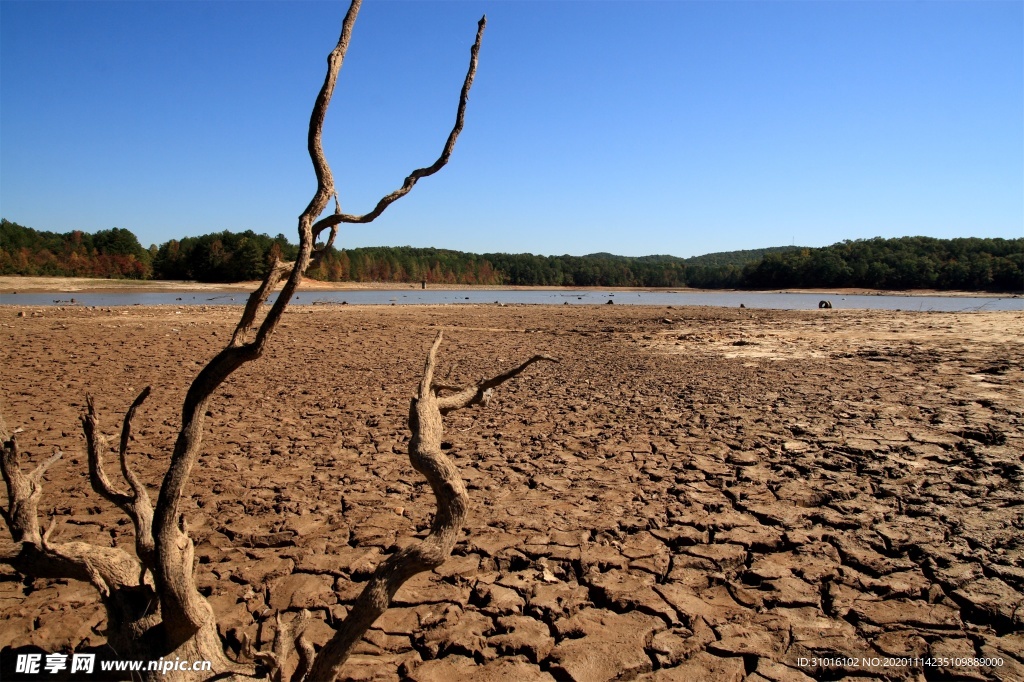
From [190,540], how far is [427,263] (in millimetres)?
78066

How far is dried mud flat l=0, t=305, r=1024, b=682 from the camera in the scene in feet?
9.07

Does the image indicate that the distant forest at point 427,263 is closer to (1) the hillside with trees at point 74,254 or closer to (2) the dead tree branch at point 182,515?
(1) the hillside with trees at point 74,254

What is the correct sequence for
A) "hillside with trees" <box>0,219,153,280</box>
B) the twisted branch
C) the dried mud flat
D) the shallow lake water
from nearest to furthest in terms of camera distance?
the twisted branch < the dried mud flat < the shallow lake water < "hillside with trees" <box>0,219,153,280</box>

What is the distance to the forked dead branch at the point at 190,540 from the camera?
1.68m

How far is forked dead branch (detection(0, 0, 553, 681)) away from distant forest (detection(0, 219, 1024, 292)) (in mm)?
38740

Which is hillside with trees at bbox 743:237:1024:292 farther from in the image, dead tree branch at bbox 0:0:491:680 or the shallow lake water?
dead tree branch at bbox 0:0:491:680

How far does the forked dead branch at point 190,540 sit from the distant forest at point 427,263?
38.7 meters

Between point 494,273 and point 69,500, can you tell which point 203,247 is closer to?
point 494,273

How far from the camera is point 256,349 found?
172cm

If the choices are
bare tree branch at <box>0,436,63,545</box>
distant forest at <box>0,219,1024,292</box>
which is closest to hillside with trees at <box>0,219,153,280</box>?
distant forest at <box>0,219,1024,292</box>

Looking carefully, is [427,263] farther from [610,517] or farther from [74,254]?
[610,517]

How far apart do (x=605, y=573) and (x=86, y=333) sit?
42.0 ft

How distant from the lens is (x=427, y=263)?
7875 centimetres

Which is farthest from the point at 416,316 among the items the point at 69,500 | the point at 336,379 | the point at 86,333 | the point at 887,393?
the point at 69,500
